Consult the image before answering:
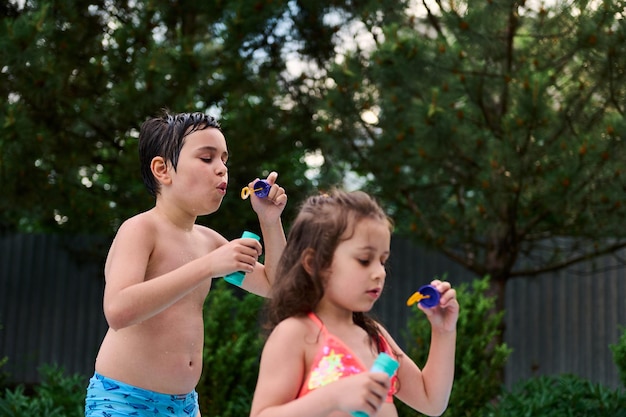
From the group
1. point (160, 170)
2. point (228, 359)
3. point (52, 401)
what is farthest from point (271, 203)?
point (52, 401)

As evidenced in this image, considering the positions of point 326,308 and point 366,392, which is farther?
point 326,308

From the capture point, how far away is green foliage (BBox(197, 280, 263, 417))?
5293 millimetres

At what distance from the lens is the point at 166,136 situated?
8.73 feet

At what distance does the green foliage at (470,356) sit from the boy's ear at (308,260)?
142 inches

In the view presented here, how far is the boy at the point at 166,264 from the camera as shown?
2.49 meters

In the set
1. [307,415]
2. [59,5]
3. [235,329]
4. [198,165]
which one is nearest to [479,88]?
[235,329]

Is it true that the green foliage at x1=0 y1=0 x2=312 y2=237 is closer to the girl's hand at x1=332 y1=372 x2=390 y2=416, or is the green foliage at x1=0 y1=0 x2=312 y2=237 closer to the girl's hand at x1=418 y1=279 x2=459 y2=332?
the girl's hand at x1=418 y1=279 x2=459 y2=332

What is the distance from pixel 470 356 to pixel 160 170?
3.35 metres

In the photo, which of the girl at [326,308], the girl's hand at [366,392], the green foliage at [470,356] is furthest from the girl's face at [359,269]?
the green foliage at [470,356]

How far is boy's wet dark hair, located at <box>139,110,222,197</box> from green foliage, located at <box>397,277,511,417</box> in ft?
10.3

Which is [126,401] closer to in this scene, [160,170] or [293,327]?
[160,170]

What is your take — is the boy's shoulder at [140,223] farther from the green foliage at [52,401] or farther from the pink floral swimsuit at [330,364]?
the green foliage at [52,401]

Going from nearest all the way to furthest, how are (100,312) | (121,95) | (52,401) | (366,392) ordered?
1. (366,392)
2. (52,401)
3. (121,95)
4. (100,312)

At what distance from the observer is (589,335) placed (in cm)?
1074
